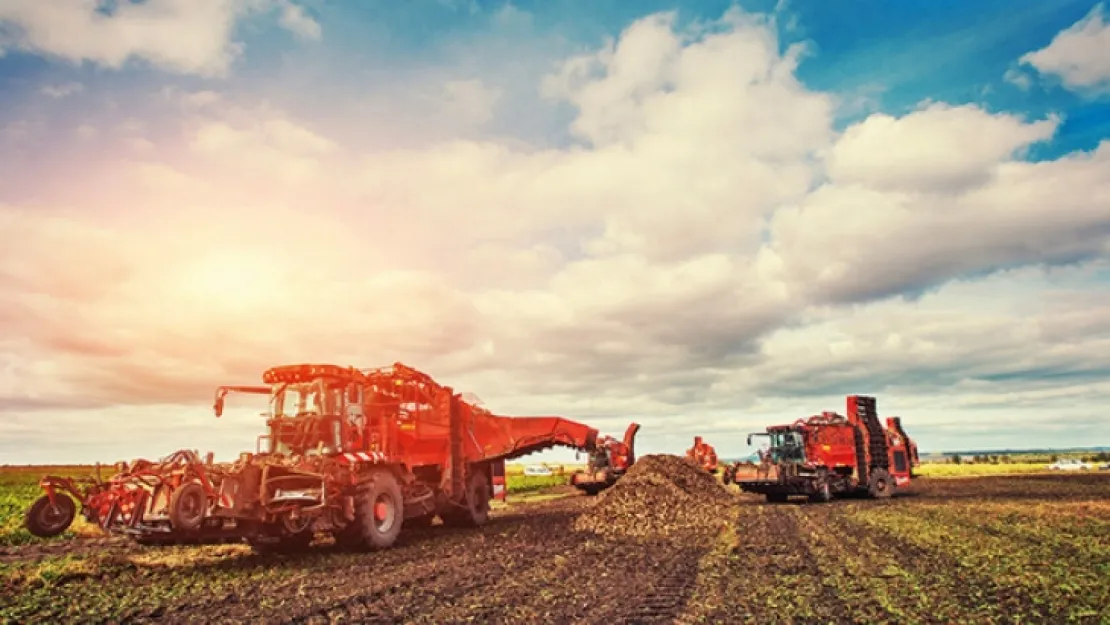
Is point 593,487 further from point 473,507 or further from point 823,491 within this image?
point 473,507

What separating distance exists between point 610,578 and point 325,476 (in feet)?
18.6

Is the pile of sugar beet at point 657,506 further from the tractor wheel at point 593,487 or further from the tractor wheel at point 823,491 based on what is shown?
the tractor wheel at point 593,487

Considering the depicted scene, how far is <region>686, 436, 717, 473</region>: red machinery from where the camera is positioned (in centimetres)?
4047

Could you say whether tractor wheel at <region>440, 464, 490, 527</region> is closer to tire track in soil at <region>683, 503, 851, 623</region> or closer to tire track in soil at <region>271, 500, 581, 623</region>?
tire track in soil at <region>271, 500, 581, 623</region>

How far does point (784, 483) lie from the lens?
28438 mm

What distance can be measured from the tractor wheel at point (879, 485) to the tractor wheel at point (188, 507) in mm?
25604

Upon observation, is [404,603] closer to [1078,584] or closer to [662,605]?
[662,605]

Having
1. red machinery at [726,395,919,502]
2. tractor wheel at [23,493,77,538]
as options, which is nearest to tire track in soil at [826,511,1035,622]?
red machinery at [726,395,919,502]

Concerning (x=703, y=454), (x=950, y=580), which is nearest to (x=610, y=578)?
(x=950, y=580)

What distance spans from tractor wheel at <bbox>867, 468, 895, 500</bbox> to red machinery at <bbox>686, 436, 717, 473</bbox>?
10.9m

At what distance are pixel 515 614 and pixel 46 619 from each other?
574 centimetres

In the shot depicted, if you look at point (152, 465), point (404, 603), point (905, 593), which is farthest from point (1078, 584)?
point (152, 465)

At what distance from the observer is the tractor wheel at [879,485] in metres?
30.0

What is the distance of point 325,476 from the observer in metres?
13.8
